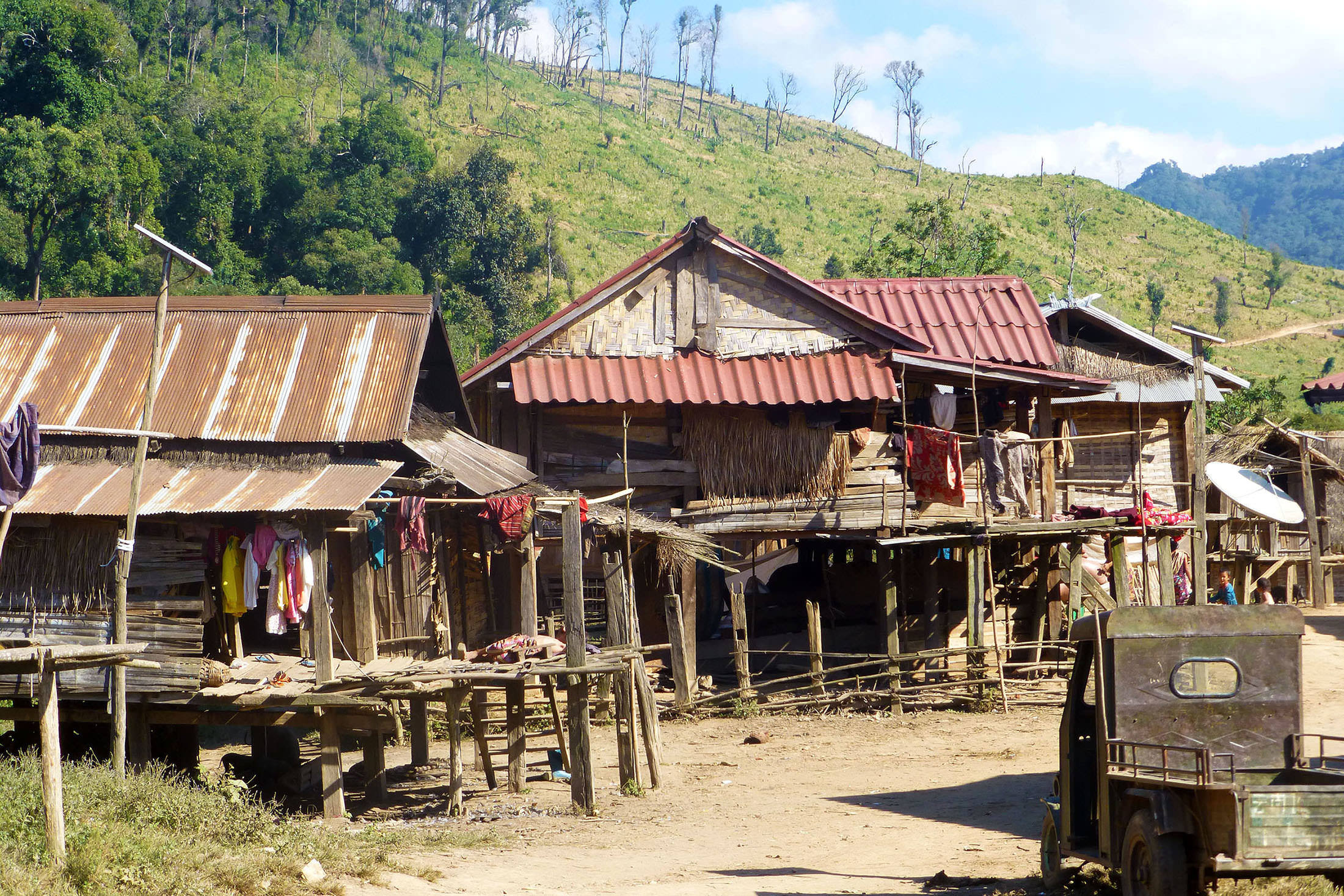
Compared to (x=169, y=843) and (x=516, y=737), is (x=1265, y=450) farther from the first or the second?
(x=169, y=843)

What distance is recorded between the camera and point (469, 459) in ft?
51.9

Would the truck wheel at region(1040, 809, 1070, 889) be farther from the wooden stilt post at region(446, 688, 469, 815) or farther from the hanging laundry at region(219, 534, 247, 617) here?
the hanging laundry at region(219, 534, 247, 617)

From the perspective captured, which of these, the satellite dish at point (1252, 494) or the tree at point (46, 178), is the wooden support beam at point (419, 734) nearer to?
the satellite dish at point (1252, 494)

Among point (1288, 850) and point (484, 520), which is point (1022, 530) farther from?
point (1288, 850)

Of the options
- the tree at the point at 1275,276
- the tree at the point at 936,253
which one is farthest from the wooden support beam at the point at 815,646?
the tree at the point at 1275,276

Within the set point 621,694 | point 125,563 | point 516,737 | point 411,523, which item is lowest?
point 516,737

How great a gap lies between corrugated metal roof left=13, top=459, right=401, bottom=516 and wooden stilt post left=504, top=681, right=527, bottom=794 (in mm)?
2757

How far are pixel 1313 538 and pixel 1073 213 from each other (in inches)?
1815

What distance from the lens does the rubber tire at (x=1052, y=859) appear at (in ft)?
A: 27.9

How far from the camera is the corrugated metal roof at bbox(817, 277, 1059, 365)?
70.0ft

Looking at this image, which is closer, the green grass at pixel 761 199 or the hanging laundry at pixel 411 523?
the hanging laundry at pixel 411 523

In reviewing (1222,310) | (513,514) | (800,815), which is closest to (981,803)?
(800,815)

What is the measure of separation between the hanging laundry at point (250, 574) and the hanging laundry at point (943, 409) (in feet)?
36.8

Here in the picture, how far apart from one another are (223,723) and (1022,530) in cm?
1078
